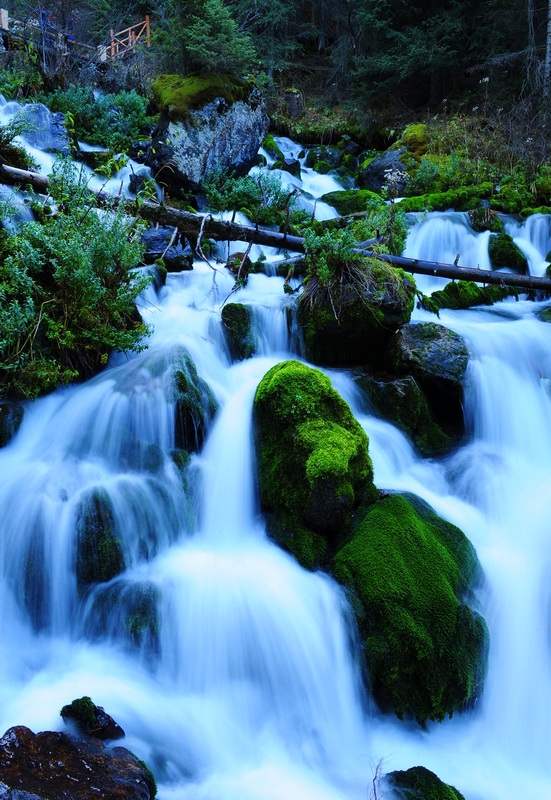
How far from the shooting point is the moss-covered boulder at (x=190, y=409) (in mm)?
5555

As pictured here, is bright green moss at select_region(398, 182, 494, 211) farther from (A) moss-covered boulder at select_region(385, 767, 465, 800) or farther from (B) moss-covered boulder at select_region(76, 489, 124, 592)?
(A) moss-covered boulder at select_region(385, 767, 465, 800)

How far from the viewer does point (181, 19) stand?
42.9 feet

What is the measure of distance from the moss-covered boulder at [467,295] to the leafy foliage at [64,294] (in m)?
4.86

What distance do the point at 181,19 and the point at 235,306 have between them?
9700 millimetres

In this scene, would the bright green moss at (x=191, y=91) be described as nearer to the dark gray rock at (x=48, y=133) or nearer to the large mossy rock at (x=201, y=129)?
the large mossy rock at (x=201, y=129)

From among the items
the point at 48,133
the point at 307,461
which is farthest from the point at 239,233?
the point at 48,133

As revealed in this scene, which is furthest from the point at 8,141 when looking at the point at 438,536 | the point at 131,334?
the point at 438,536

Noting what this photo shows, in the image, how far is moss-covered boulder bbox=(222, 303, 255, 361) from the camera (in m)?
7.19

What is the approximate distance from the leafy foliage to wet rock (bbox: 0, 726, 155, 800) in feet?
11.1

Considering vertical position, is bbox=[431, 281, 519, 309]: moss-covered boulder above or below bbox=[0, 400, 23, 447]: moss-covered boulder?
below

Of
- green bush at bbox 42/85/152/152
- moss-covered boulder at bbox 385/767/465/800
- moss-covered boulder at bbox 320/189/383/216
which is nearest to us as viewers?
moss-covered boulder at bbox 385/767/465/800

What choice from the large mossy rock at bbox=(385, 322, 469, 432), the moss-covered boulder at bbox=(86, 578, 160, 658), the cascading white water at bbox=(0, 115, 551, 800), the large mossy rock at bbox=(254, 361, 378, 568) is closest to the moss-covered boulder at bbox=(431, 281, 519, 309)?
the large mossy rock at bbox=(385, 322, 469, 432)

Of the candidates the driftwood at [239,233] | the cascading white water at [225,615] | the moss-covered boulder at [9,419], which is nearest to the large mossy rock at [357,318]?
the driftwood at [239,233]

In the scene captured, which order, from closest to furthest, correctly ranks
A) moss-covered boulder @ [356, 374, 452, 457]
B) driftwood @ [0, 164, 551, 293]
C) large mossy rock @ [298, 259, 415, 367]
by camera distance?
1. moss-covered boulder @ [356, 374, 452, 457]
2. large mossy rock @ [298, 259, 415, 367]
3. driftwood @ [0, 164, 551, 293]
